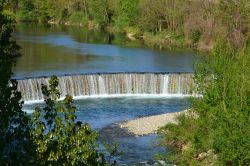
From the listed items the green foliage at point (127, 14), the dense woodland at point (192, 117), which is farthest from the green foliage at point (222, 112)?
the green foliage at point (127, 14)

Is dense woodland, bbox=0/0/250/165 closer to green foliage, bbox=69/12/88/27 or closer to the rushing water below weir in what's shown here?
the rushing water below weir

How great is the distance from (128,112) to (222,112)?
9700 mm

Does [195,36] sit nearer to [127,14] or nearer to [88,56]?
[127,14]

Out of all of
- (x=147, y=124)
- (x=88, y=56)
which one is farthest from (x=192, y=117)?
(x=88, y=56)

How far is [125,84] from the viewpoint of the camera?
28.3 meters

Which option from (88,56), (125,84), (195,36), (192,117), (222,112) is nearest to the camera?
(222,112)

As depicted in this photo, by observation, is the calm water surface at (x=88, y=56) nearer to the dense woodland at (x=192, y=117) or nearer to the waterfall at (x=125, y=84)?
the waterfall at (x=125, y=84)

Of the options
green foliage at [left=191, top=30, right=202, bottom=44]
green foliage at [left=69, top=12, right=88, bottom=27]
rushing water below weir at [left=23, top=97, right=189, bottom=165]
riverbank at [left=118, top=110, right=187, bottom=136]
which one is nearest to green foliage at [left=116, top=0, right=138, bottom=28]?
green foliage at [left=69, top=12, right=88, bottom=27]

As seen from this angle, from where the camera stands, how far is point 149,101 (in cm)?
2653

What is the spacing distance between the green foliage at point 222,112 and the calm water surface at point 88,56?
1522 cm

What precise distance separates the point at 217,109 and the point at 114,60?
2141cm

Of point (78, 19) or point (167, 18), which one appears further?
point (78, 19)

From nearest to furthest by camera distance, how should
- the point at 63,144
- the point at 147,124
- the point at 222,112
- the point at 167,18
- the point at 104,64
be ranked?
the point at 63,144
the point at 222,112
the point at 147,124
the point at 104,64
the point at 167,18

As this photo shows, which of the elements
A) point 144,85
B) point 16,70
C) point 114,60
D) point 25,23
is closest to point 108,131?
point 144,85
